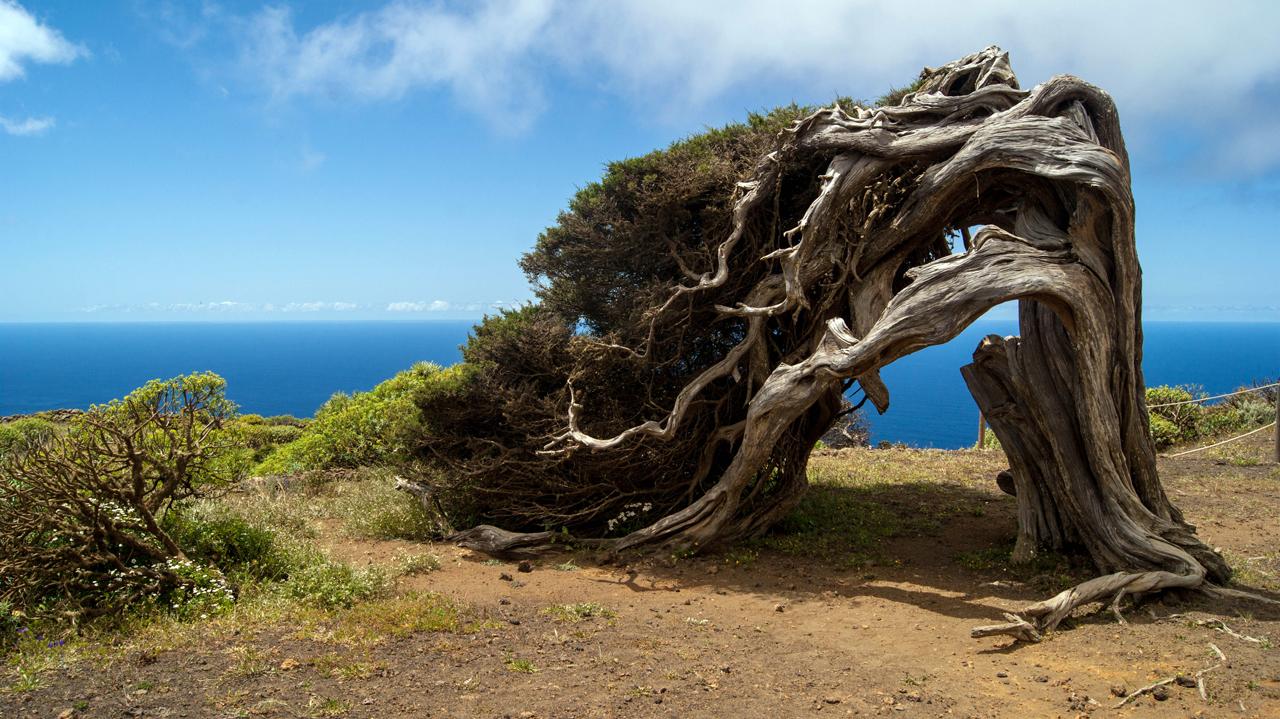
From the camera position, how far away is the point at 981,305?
7.29m

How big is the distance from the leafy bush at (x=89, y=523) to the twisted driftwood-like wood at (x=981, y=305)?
3.51 metres

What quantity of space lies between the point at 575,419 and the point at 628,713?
15.4 feet

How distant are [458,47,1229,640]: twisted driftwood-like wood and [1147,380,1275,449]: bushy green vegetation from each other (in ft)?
34.5

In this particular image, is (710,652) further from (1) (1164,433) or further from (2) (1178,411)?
(2) (1178,411)

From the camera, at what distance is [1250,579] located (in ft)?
25.1

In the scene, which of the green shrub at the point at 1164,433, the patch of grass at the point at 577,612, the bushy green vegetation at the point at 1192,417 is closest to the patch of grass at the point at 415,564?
the patch of grass at the point at 577,612

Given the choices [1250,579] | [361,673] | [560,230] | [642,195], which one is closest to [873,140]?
[642,195]

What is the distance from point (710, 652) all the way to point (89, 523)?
5135mm

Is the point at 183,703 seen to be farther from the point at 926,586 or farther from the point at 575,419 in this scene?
the point at 926,586

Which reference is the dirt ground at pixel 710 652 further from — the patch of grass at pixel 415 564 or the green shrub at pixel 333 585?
the green shrub at pixel 333 585

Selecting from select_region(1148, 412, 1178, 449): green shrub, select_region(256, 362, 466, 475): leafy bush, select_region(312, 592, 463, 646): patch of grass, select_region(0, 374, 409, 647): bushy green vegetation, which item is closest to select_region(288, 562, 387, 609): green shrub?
select_region(0, 374, 409, 647): bushy green vegetation

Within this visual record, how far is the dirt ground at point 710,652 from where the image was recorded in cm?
516

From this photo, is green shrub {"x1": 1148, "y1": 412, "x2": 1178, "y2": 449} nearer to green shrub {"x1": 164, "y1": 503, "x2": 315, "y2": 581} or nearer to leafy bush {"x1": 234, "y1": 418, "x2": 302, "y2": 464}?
green shrub {"x1": 164, "y1": 503, "x2": 315, "y2": 581}

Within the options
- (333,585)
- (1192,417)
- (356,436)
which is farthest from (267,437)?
(1192,417)
